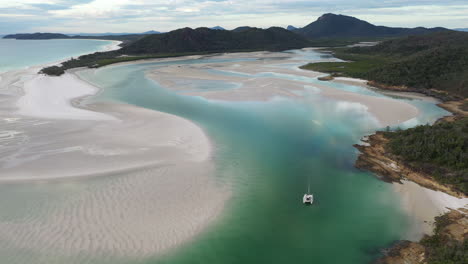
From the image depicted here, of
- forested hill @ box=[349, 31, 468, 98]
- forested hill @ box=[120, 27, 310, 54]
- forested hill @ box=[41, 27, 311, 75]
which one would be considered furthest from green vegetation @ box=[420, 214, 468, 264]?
forested hill @ box=[120, 27, 310, 54]

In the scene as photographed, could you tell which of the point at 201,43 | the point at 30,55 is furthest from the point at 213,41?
the point at 30,55

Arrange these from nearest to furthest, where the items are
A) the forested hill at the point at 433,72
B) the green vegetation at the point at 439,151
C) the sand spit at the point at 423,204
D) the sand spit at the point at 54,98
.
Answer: the sand spit at the point at 423,204, the green vegetation at the point at 439,151, the sand spit at the point at 54,98, the forested hill at the point at 433,72

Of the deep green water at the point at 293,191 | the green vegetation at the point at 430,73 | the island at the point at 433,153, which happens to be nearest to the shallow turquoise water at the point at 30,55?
the deep green water at the point at 293,191

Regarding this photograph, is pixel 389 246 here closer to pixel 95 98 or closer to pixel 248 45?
pixel 95 98

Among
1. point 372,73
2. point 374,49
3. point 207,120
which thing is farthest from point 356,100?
point 374,49

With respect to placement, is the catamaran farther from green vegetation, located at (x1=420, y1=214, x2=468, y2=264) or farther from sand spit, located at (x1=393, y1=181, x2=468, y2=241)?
green vegetation, located at (x1=420, y1=214, x2=468, y2=264)

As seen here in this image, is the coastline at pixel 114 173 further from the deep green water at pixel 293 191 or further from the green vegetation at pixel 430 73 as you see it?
the green vegetation at pixel 430 73
